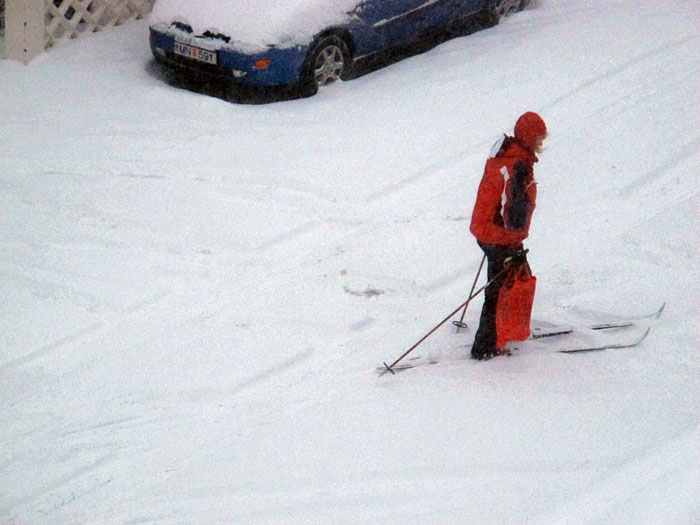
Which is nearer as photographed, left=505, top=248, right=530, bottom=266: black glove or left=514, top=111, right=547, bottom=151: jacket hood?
left=514, top=111, right=547, bottom=151: jacket hood

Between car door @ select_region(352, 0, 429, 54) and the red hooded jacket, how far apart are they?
3.84 meters

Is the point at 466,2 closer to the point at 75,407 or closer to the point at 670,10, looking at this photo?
the point at 670,10

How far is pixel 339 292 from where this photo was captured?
4609 mm

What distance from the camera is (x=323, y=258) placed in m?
4.88

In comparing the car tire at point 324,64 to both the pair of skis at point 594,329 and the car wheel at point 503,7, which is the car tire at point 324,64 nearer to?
the car wheel at point 503,7

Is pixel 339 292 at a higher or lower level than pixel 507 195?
lower

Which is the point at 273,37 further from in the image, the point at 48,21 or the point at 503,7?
the point at 503,7

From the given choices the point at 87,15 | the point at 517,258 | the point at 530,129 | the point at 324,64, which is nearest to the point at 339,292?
the point at 517,258

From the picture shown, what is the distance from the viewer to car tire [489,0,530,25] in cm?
831

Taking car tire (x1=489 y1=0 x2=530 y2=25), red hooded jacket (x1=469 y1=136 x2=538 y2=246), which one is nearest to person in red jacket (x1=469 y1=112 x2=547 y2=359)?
red hooded jacket (x1=469 y1=136 x2=538 y2=246)

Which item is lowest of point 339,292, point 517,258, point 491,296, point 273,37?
point 339,292

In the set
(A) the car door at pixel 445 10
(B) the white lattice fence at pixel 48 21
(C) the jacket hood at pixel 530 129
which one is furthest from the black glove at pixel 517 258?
(B) the white lattice fence at pixel 48 21

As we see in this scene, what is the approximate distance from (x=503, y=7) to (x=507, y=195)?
5462 mm

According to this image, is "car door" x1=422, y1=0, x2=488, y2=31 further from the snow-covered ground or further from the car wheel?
the snow-covered ground
